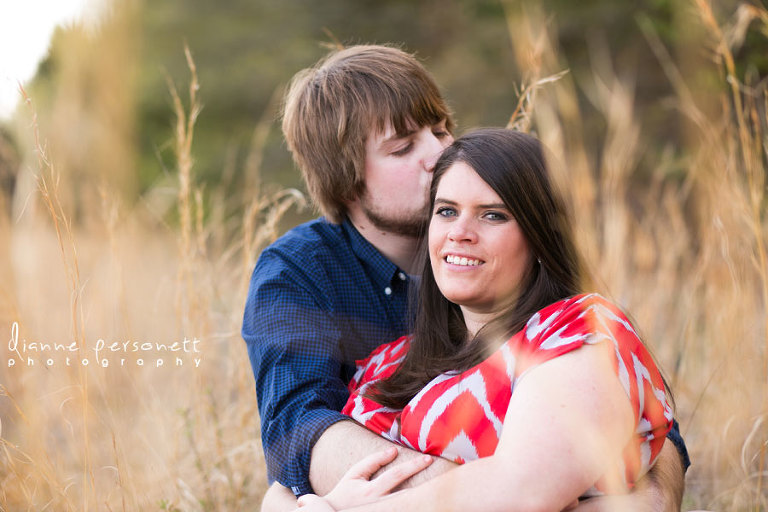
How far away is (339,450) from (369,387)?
18cm

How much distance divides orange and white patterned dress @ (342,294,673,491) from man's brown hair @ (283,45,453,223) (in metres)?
0.92

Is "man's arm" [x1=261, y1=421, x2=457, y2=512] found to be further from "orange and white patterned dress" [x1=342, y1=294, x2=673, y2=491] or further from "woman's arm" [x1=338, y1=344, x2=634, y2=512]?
"woman's arm" [x1=338, y1=344, x2=634, y2=512]

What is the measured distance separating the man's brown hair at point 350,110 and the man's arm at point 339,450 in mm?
850

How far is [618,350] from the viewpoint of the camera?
1403mm

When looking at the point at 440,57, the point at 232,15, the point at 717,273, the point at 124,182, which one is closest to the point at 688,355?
the point at 717,273

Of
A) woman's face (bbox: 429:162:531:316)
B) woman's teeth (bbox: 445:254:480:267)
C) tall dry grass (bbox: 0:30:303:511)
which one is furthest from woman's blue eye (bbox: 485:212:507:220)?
tall dry grass (bbox: 0:30:303:511)

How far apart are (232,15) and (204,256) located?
7.14 m

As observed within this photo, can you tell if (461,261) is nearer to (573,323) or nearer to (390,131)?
(573,323)

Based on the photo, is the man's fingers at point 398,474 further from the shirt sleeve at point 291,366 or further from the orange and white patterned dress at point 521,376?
the shirt sleeve at point 291,366

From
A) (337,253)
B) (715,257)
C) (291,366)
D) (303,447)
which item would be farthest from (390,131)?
(715,257)

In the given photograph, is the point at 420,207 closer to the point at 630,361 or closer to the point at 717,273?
the point at 630,361

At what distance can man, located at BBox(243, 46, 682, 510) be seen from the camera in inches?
73.7

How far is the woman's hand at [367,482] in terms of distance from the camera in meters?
1.53

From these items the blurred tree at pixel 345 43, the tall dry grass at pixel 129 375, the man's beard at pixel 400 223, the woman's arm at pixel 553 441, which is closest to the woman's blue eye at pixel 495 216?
the woman's arm at pixel 553 441
